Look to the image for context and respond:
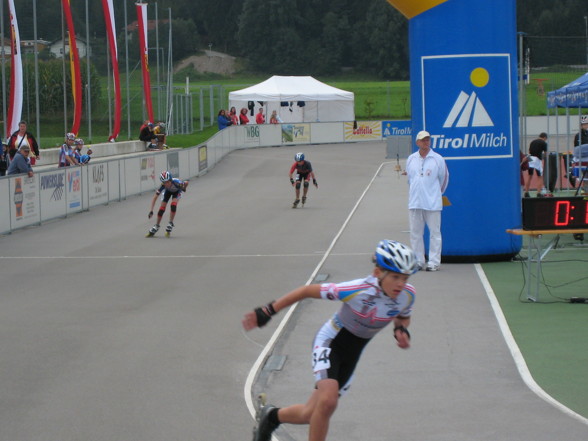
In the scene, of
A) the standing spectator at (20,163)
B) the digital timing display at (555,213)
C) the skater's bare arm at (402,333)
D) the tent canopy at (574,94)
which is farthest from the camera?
the standing spectator at (20,163)

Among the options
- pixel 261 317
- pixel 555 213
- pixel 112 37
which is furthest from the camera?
pixel 112 37

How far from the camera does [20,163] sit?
23031mm

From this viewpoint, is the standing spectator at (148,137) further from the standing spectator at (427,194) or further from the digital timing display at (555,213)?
the digital timing display at (555,213)

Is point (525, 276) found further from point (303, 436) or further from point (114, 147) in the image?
point (114, 147)

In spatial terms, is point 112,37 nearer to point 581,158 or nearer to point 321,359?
point 581,158

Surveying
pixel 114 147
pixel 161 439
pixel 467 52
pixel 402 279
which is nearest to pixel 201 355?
pixel 161 439

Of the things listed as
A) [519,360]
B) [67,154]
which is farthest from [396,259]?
[67,154]

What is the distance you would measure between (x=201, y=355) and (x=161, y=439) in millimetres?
2996

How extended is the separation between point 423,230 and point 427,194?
71cm

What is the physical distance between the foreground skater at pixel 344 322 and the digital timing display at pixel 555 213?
6.36m

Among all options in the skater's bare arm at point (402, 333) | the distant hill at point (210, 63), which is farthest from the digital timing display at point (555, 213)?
the distant hill at point (210, 63)

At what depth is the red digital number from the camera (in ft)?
41.3

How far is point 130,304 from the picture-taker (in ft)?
43.9

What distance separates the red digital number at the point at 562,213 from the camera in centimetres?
1260
